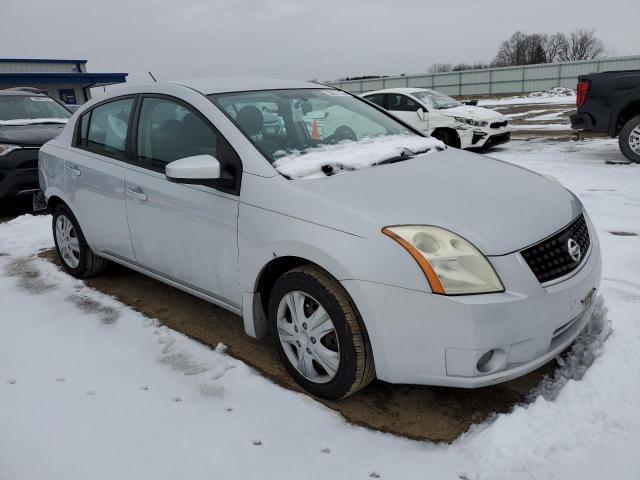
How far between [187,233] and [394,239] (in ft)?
4.58

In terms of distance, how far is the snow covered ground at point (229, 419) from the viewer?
2.16 metres

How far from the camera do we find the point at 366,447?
Result: 2316 millimetres

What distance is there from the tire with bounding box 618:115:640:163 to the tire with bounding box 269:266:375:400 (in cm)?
742

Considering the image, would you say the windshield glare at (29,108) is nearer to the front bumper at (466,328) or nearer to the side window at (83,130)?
the side window at (83,130)

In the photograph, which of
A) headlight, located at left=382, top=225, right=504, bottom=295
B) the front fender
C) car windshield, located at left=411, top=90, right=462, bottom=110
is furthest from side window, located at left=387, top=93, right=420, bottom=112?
headlight, located at left=382, top=225, right=504, bottom=295

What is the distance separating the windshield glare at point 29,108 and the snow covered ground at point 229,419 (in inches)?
203

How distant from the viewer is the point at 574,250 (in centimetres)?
248

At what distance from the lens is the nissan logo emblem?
2.44 m

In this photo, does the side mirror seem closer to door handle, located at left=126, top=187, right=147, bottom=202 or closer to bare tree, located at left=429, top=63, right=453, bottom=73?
door handle, located at left=126, top=187, right=147, bottom=202

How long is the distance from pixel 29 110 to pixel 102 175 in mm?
5263

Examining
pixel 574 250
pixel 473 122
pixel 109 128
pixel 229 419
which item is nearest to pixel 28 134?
pixel 109 128

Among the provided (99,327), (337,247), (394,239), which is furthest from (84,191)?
(394,239)

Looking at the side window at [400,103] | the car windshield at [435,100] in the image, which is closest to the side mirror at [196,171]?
the side window at [400,103]

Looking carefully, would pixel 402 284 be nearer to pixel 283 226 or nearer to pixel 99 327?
pixel 283 226
